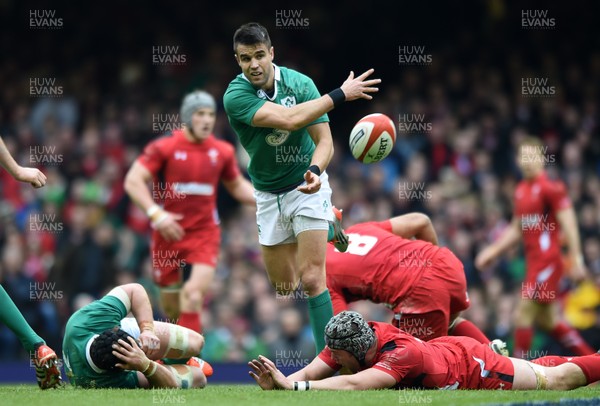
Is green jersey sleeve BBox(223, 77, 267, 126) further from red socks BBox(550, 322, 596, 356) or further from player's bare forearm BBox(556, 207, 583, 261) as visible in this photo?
red socks BBox(550, 322, 596, 356)

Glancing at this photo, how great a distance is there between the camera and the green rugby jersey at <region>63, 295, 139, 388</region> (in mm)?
6828

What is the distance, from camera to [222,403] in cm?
603

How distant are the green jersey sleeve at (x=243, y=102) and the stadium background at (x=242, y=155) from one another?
15.8 feet

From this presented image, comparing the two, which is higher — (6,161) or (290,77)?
(290,77)

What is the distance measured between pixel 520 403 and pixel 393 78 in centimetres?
1044

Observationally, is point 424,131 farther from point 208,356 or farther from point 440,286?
point 440,286

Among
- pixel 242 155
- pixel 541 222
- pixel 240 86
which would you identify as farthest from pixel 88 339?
pixel 242 155

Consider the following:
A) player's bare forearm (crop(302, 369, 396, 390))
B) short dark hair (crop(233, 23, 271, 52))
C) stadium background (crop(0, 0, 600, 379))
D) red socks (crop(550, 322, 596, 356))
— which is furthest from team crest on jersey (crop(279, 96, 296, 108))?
stadium background (crop(0, 0, 600, 379))

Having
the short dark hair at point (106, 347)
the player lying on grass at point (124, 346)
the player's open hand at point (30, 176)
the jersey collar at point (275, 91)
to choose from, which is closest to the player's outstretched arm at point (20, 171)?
the player's open hand at point (30, 176)

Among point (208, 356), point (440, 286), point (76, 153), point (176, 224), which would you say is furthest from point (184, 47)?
point (440, 286)

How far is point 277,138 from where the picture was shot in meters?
7.67

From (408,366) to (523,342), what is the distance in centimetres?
413

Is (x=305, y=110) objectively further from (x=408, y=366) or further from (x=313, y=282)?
(x=408, y=366)

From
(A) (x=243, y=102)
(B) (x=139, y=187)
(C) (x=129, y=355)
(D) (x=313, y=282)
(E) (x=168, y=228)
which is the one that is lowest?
(C) (x=129, y=355)
